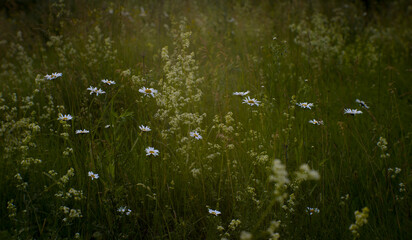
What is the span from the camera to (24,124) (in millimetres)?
2084

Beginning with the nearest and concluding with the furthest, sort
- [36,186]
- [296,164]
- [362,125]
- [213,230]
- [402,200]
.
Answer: [213,230] → [402,200] → [36,186] → [296,164] → [362,125]

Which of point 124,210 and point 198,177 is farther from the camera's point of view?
point 198,177

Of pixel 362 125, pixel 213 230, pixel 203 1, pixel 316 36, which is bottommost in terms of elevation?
pixel 213 230

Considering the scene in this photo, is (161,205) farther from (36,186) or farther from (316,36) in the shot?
(316,36)

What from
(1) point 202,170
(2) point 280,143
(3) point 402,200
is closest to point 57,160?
(1) point 202,170

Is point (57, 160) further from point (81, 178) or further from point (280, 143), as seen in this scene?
point (280, 143)

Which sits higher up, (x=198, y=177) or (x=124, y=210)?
(x=198, y=177)

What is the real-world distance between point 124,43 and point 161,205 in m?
2.66

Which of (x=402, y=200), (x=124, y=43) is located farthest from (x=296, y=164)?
(x=124, y=43)

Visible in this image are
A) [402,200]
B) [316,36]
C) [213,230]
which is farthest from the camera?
[316,36]

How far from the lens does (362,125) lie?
266cm

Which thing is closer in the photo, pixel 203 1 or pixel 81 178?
pixel 81 178

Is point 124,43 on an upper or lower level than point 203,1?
lower

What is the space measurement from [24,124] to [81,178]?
20.8 inches
